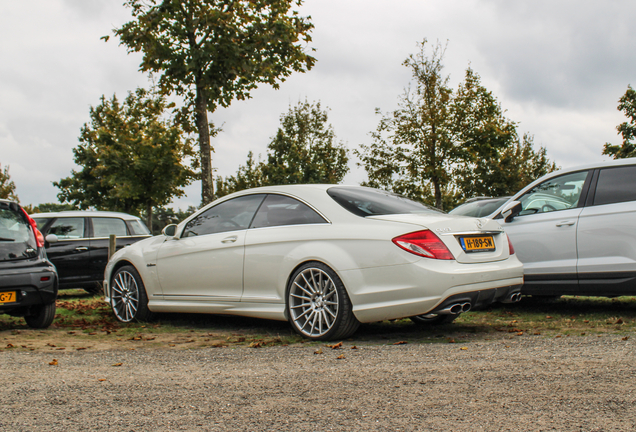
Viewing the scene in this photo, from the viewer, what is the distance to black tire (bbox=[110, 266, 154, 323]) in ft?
22.9

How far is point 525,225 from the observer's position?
6.99 metres

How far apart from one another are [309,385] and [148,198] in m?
26.1

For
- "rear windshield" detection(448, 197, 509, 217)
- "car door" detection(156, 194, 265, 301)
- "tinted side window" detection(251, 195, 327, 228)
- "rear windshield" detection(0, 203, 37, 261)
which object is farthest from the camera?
"rear windshield" detection(448, 197, 509, 217)

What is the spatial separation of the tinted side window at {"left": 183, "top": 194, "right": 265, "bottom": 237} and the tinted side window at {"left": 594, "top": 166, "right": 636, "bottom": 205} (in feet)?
12.3

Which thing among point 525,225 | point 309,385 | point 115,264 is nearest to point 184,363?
point 309,385

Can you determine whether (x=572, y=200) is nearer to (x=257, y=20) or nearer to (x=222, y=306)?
(x=222, y=306)

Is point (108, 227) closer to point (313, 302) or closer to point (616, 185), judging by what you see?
point (313, 302)

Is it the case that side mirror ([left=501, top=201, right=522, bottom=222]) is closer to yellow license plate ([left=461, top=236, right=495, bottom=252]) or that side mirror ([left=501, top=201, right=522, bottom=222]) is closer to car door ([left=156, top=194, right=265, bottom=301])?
yellow license plate ([left=461, top=236, right=495, bottom=252])

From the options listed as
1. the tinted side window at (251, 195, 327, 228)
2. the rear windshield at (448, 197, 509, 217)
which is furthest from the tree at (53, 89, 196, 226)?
the tinted side window at (251, 195, 327, 228)

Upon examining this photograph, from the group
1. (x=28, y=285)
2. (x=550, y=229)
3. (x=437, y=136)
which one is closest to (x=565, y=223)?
(x=550, y=229)

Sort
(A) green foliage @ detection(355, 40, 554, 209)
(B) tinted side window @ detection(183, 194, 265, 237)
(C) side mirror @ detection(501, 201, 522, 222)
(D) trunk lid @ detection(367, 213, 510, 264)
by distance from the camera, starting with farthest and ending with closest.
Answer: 1. (A) green foliage @ detection(355, 40, 554, 209)
2. (C) side mirror @ detection(501, 201, 522, 222)
3. (B) tinted side window @ detection(183, 194, 265, 237)
4. (D) trunk lid @ detection(367, 213, 510, 264)

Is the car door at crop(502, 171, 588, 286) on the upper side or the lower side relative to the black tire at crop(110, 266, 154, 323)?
upper

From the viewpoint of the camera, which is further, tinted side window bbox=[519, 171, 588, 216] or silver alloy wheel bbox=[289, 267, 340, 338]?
tinted side window bbox=[519, 171, 588, 216]

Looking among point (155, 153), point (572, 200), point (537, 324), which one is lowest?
point (537, 324)
